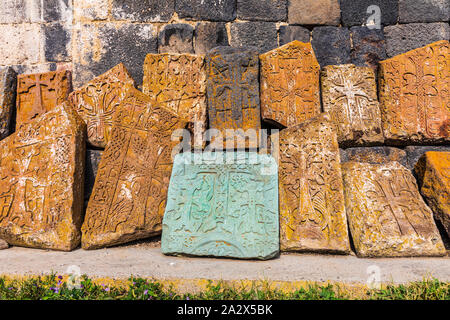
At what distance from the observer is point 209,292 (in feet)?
6.55

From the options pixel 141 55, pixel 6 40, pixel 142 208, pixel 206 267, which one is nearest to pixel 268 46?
pixel 141 55

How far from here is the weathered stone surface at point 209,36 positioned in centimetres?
394

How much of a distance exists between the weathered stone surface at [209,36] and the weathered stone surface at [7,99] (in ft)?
6.51

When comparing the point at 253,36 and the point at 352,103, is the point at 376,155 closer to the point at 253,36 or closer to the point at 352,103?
the point at 352,103

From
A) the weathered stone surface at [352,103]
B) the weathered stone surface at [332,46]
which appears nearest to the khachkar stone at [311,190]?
the weathered stone surface at [352,103]

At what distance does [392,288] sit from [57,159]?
263 centimetres

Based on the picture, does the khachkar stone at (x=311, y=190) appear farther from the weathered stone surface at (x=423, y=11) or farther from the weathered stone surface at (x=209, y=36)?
the weathered stone surface at (x=423, y=11)

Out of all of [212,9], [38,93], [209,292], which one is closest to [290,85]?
[212,9]

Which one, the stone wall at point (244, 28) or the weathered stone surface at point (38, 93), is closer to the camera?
the weathered stone surface at point (38, 93)

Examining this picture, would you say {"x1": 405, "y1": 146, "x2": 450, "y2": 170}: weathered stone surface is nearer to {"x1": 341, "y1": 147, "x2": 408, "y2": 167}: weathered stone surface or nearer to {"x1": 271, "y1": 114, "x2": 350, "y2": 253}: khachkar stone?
{"x1": 341, "y1": 147, "x2": 408, "y2": 167}: weathered stone surface

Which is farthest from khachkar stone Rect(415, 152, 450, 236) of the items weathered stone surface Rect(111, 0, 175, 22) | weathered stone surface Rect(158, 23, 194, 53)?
weathered stone surface Rect(111, 0, 175, 22)

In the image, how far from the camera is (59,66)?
13.4ft

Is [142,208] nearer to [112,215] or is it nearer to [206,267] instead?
[112,215]

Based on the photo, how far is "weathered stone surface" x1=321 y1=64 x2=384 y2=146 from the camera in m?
3.46
